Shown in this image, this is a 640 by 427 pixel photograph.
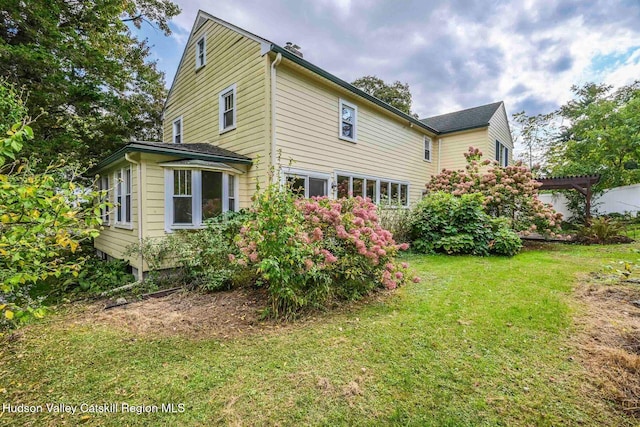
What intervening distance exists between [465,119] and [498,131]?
1.91 m

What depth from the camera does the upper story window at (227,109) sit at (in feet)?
27.2

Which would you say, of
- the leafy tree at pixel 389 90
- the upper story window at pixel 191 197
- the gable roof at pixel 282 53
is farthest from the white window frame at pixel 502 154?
the upper story window at pixel 191 197

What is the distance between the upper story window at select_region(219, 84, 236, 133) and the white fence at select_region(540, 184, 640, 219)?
15.0 meters

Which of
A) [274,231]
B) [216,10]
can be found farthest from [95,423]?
[216,10]

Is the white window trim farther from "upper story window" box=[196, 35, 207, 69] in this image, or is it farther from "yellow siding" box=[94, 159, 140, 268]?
"upper story window" box=[196, 35, 207, 69]

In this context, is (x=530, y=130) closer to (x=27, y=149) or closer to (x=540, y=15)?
(x=540, y=15)

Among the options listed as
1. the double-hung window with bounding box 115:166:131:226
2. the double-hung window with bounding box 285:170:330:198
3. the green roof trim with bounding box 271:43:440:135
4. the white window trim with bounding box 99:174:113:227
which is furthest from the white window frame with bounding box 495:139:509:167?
the white window trim with bounding box 99:174:113:227

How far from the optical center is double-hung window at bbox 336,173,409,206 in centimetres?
938

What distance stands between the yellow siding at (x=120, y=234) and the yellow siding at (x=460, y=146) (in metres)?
13.8

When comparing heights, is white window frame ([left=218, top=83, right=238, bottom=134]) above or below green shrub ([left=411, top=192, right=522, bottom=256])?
above

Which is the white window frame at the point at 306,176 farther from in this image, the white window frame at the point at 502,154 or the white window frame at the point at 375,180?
the white window frame at the point at 502,154

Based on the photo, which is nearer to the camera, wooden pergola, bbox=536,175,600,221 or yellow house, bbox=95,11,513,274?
yellow house, bbox=95,11,513,274

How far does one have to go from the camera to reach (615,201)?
44.3 ft

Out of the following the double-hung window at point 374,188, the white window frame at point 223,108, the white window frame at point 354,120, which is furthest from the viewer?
the double-hung window at point 374,188
